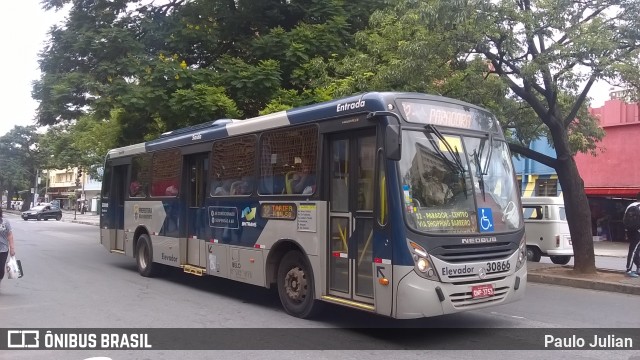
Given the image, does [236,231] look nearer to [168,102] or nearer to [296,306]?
[296,306]

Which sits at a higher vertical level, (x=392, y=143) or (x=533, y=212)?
(x=392, y=143)

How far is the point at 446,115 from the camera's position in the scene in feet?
25.1

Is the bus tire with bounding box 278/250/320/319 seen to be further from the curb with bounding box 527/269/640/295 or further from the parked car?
the parked car

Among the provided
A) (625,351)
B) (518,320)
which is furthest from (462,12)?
(625,351)

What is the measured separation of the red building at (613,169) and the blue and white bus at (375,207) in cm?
2172

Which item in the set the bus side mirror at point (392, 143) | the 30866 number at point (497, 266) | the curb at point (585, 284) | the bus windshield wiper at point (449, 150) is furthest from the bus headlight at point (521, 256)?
the curb at point (585, 284)

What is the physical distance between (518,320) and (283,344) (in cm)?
383

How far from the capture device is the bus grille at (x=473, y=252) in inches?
271

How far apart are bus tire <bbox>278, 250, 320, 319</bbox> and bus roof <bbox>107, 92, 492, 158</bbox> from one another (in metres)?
2.07

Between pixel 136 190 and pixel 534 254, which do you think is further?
pixel 534 254

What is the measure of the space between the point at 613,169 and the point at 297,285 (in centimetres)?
2492

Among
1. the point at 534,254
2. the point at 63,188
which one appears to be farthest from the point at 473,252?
the point at 63,188

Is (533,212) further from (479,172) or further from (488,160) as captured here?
(479,172)

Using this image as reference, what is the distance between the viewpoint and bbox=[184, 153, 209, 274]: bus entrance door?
1095 cm
